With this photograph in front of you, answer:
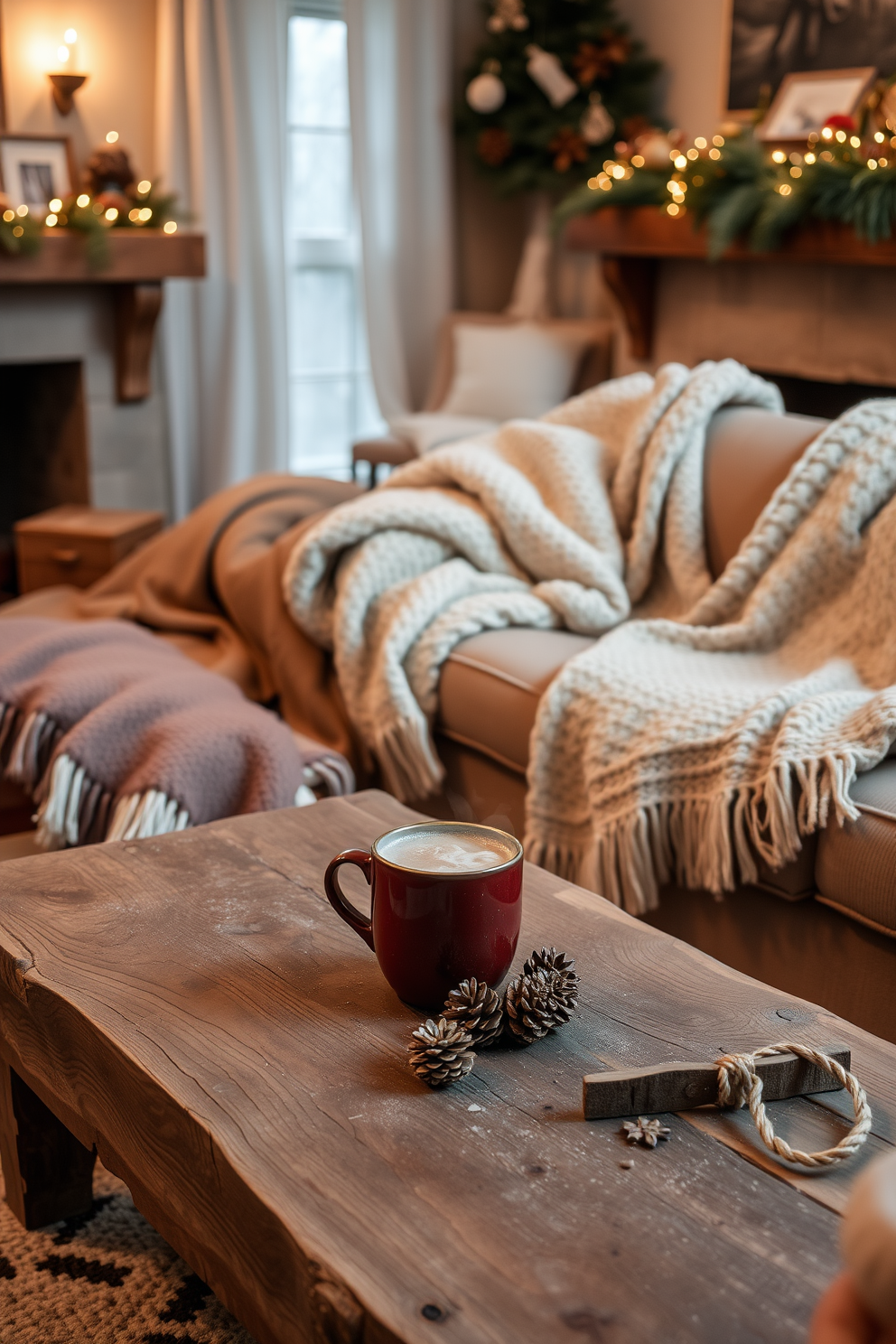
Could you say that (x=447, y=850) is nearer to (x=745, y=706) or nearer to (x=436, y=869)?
(x=436, y=869)

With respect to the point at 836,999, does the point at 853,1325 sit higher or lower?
higher

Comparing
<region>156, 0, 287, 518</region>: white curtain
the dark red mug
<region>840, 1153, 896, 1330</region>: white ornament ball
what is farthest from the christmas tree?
<region>840, 1153, 896, 1330</region>: white ornament ball

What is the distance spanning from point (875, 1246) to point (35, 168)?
12.9ft

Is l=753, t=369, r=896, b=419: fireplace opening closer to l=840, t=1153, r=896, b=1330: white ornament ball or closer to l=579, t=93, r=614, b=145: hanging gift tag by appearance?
l=579, t=93, r=614, b=145: hanging gift tag

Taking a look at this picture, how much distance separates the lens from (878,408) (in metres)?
1.93

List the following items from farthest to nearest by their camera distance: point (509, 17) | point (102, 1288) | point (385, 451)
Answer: point (509, 17)
point (385, 451)
point (102, 1288)

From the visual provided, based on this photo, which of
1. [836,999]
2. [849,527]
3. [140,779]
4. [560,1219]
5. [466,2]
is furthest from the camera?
[466,2]

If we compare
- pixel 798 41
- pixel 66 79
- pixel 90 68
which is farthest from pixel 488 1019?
pixel 90 68

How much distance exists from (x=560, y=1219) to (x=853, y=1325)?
0.72 feet

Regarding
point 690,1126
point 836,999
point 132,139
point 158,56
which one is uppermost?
point 158,56

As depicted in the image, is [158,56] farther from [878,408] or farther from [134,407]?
[878,408]

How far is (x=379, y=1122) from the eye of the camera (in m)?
0.76

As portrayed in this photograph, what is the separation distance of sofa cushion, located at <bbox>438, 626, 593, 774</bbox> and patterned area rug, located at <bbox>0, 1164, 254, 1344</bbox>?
0.86m

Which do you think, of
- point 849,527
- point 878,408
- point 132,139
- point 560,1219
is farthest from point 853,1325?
point 132,139
